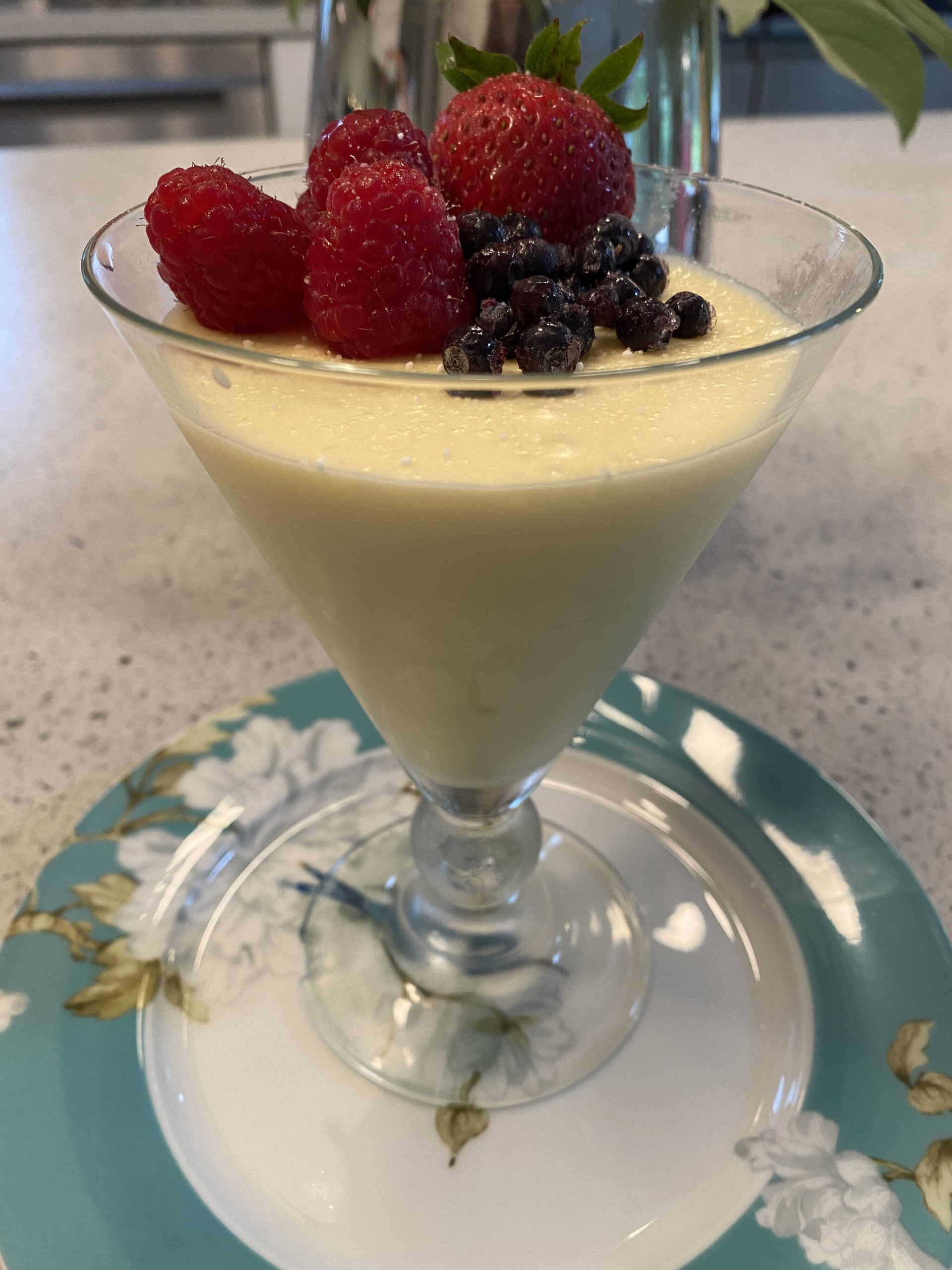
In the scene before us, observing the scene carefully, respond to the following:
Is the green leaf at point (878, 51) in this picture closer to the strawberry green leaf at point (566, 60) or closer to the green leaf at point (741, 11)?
the green leaf at point (741, 11)

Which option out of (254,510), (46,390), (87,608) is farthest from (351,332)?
(46,390)

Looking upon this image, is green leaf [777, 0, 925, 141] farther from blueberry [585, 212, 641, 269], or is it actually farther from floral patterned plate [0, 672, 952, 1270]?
floral patterned plate [0, 672, 952, 1270]

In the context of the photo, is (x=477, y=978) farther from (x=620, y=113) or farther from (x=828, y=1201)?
(x=620, y=113)

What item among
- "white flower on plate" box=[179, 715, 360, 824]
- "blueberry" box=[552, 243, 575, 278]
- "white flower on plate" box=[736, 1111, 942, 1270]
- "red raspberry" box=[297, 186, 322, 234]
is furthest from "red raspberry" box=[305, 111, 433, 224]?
"white flower on plate" box=[736, 1111, 942, 1270]

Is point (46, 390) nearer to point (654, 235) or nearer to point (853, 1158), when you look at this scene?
point (654, 235)

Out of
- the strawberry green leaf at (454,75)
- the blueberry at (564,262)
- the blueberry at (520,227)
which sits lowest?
the blueberry at (564,262)

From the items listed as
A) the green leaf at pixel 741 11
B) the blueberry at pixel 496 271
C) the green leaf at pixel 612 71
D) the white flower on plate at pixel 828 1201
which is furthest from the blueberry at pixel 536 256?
the white flower on plate at pixel 828 1201
